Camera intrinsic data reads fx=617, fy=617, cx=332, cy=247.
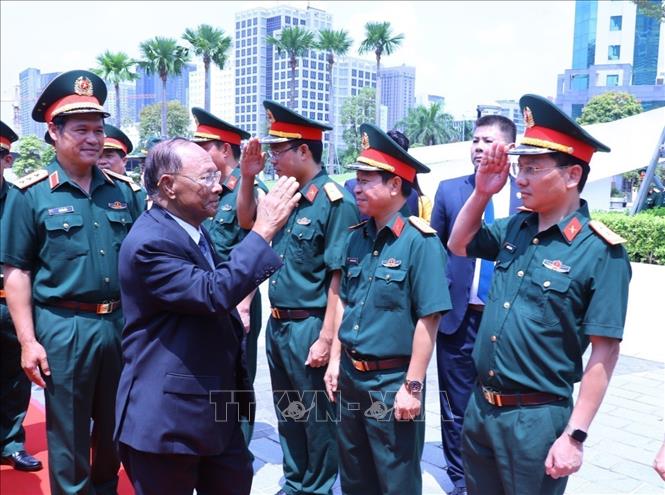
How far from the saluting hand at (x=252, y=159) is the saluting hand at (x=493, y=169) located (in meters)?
1.34

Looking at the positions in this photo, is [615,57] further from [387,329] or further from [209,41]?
[387,329]

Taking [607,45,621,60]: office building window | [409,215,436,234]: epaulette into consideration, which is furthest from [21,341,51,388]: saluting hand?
[607,45,621,60]: office building window

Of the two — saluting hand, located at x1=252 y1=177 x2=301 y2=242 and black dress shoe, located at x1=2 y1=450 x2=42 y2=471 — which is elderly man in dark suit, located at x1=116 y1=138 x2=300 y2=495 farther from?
black dress shoe, located at x1=2 y1=450 x2=42 y2=471

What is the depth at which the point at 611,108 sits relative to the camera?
45.3 m

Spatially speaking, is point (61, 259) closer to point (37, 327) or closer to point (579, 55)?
point (37, 327)

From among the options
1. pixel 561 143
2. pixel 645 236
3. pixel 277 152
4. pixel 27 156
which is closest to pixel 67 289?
pixel 277 152

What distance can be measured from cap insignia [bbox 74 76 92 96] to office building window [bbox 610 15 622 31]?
257ft

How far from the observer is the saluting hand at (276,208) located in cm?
210

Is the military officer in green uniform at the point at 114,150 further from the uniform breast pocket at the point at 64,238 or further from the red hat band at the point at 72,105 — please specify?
the uniform breast pocket at the point at 64,238

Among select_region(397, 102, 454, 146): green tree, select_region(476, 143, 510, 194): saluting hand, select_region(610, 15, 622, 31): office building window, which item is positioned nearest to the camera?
select_region(476, 143, 510, 194): saluting hand

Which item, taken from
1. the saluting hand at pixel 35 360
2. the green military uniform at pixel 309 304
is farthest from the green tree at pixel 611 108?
the saluting hand at pixel 35 360

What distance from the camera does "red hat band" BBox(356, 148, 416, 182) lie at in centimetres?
267

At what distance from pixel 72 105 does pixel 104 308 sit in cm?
102

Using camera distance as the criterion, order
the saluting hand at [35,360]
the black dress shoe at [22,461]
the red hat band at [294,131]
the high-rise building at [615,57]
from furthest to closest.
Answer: the high-rise building at [615,57] → the black dress shoe at [22,461] → the red hat band at [294,131] → the saluting hand at [35,360]
